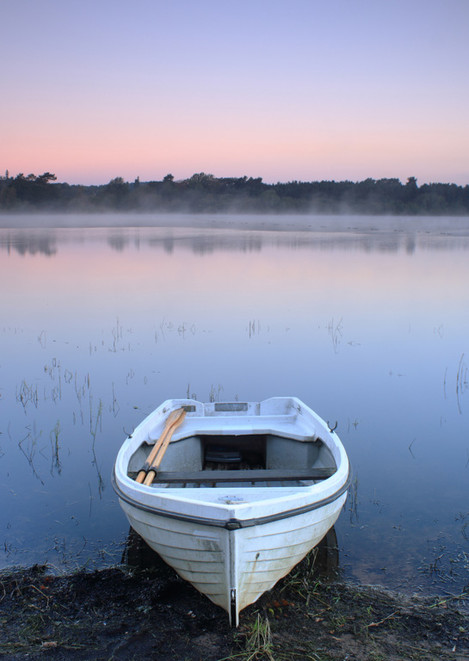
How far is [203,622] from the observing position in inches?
147

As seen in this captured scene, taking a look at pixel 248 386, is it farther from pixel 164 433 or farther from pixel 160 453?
pixel 160 453

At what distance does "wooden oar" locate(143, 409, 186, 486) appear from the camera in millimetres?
4375

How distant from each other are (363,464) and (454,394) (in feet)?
9.50

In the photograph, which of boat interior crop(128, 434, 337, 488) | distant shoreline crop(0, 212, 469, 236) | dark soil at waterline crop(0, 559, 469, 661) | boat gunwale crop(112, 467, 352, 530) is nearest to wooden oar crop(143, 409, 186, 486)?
boat interior crop(128, 434, 337, 488)

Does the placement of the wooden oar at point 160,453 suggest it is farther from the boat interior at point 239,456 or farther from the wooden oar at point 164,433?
the boat interior at point 239,456

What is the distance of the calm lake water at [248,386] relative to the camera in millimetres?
4895

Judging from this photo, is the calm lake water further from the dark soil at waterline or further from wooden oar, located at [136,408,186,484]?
wooden oar, located at [136,408,186,484]

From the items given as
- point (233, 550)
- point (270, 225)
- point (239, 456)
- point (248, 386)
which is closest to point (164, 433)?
point (239, 456)

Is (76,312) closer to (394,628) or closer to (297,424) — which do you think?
(297,424)

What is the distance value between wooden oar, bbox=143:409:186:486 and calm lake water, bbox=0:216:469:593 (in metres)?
0.75

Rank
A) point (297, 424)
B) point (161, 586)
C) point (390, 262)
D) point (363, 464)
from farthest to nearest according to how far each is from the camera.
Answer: point (390, 262)
point (363, 464)
point (297, 424)
point (161, 586)

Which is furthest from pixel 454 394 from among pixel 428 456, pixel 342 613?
pixel 342 613

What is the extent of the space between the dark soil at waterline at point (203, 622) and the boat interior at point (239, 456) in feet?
2.99

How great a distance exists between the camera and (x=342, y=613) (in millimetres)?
3848
